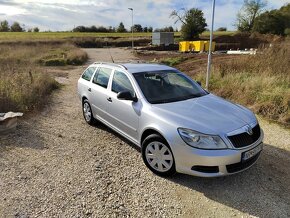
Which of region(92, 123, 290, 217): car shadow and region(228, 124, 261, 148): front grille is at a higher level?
region(228, 124, 261, 148): front grille

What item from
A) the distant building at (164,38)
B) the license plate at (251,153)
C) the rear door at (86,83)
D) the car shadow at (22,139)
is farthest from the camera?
the distant building at (164,38)

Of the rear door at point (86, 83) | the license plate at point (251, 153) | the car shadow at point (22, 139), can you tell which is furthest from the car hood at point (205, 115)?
the car shadow at point (22, 139)

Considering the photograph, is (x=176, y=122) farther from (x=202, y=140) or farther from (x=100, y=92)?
(x=100, y=92)

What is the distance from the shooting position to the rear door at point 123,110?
4668 mm

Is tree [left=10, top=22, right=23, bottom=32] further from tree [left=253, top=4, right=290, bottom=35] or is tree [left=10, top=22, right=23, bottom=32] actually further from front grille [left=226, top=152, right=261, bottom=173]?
front grille [left=226, top=152, right=261, bottom=173]

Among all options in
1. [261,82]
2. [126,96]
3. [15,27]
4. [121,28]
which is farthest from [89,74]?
[15,27]

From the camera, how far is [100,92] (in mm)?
5777

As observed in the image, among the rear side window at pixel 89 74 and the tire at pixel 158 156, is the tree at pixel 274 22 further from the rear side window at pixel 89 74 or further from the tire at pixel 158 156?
the tire at pixel 158 156

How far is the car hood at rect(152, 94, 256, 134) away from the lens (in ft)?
12.5

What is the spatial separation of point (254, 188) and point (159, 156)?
1.47 m

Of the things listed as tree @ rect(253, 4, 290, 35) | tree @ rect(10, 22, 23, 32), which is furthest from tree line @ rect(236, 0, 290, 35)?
tree @ rect(10, 22, 23, 32)

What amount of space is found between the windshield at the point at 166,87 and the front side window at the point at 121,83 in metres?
Result: 0.19

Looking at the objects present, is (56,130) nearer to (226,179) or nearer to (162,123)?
(162,123)

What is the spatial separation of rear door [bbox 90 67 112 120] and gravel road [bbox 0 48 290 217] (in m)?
0.60
